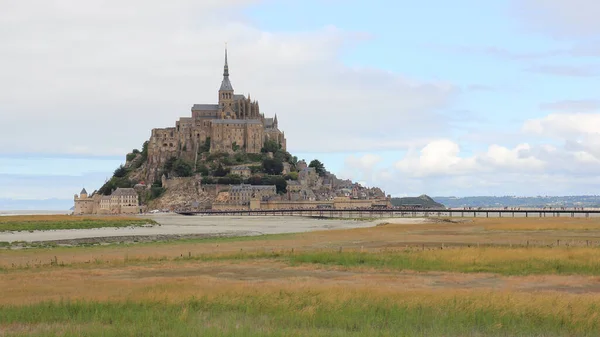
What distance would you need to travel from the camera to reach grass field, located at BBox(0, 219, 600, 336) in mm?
19000

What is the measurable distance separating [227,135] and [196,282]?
6759 inches

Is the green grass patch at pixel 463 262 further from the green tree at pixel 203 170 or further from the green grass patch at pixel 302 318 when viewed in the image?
the green tree at pixel 203 170

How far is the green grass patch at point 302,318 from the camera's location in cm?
1816

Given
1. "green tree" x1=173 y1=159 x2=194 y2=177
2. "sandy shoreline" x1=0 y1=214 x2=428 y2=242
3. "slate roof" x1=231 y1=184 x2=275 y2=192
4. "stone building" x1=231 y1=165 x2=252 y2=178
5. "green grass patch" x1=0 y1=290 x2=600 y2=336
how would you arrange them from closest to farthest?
1. "green grass patch" x1=0 y1=290 x2=600 y2=336
2. "sandy shoreline" x1=0 y1=214 x2=428 y2=242
3. "slate roof" x1=231 y1=184 x2=275 y2=192
4. "stone building" x1=231 y1=165 x2=252 y2=178
5. "green tree" x1=173 y1=159 x2=194 y2=177

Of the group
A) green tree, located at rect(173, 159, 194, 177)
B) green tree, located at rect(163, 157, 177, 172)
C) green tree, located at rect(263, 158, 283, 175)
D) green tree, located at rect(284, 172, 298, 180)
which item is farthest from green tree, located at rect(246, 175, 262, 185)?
green tree, located at rect(163, 157, 177, 172)

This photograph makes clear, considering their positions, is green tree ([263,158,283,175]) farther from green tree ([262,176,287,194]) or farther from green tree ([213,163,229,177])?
green tree ([213,163,229,177])

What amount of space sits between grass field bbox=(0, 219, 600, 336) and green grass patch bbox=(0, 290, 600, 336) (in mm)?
36

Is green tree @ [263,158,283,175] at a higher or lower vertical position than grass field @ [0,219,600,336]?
higher

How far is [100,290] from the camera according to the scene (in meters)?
25.4

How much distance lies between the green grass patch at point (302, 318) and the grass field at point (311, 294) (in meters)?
0.04

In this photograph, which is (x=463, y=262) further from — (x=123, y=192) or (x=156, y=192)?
(x=156, y=192)

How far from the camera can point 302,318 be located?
2003 centimetres

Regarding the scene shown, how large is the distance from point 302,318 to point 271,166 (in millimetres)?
173955

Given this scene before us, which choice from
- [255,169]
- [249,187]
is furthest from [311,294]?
[255,169]
